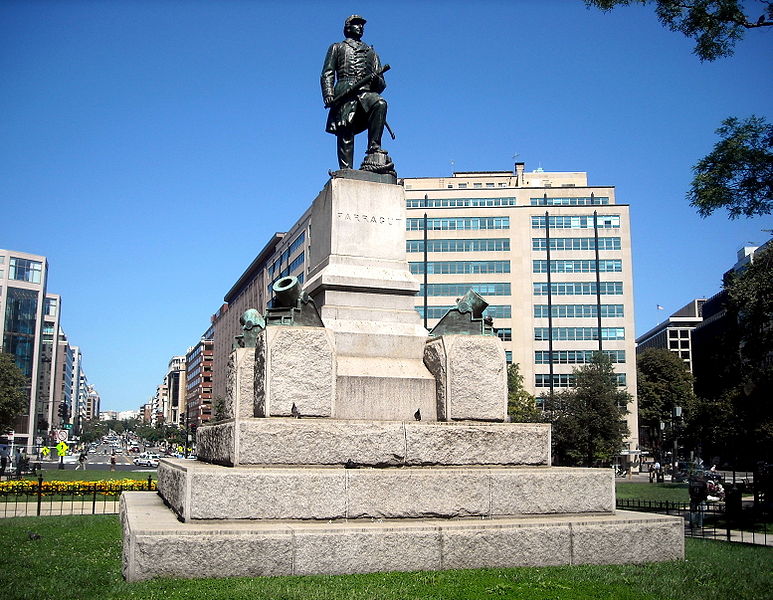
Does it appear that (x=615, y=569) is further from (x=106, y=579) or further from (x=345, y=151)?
(x=345, y=151)

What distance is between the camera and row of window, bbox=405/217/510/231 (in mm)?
83000

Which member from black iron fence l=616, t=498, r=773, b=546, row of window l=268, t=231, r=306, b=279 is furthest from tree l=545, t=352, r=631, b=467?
row of window l=268, t=231, r=306, b=279

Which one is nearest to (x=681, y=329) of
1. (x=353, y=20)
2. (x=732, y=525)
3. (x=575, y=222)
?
(x=575, y=222)

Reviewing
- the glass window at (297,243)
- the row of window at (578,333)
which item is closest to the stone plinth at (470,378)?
the glass window at (297,243)

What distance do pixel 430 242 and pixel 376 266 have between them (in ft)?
234

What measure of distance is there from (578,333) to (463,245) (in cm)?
1552

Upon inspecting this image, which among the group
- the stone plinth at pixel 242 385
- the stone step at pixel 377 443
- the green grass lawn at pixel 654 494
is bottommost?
the green grass lawn at pixel 654 494

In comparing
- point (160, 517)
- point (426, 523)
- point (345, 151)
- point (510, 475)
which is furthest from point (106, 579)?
point (345, 151)

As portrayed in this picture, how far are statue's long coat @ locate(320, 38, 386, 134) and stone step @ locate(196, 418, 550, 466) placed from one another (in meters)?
5.55

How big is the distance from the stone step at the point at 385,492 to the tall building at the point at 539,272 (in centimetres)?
7146

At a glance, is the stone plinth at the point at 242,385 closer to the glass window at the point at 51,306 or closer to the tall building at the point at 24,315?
the tall building at the point at 24,315

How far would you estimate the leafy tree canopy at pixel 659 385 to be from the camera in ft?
292

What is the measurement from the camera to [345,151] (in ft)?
41.5

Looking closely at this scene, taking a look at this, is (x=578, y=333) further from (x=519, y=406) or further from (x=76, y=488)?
(x=76, y=488)
